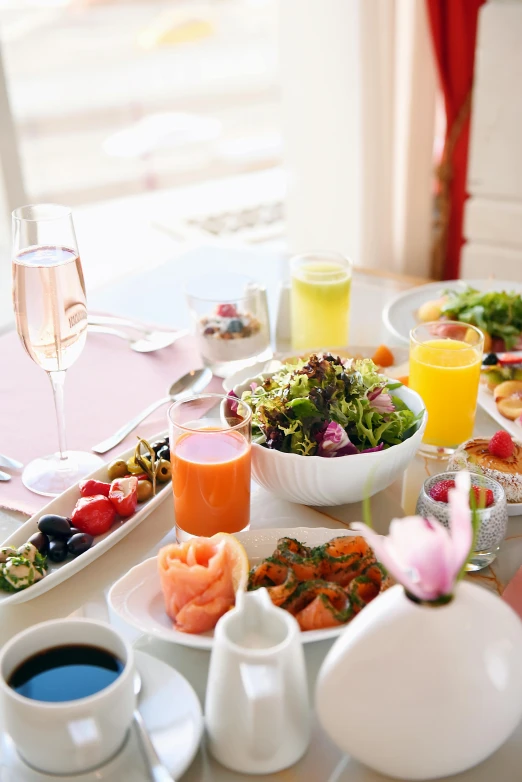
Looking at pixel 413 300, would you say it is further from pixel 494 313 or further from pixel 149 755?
pixel 149 755

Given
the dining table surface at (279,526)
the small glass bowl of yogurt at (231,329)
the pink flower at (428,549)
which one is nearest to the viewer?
the pink flower at (428,549)

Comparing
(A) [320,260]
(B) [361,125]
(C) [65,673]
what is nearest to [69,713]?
(C) [65,673]

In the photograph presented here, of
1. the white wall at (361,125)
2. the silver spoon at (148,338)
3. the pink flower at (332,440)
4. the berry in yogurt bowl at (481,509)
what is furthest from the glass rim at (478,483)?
the white wall at (361,125)

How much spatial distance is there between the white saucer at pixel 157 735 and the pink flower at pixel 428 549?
0.83 ft

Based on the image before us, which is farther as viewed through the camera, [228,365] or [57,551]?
[228,365]

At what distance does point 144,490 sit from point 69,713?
1.49ft

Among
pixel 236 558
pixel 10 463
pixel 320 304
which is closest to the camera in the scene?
pixel 236 558

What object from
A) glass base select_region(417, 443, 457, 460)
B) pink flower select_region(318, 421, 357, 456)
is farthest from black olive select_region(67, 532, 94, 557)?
glass base select_region(417, 443, 457, 460)

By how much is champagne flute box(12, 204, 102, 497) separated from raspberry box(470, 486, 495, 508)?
1.76 feet

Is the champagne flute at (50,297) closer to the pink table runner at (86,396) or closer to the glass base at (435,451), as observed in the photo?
the pink table runner at (86,396)

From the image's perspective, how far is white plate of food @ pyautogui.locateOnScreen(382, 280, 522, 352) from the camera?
1575mm

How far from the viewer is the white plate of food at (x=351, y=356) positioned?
1.25 meters

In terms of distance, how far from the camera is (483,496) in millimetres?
888

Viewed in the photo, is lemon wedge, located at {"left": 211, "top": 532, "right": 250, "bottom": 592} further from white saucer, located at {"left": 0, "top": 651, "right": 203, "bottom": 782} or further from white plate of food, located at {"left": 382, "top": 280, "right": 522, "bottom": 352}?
white plate of food, located at {"left": 382, "top": 280, "right": 522, "bottom": 352}
